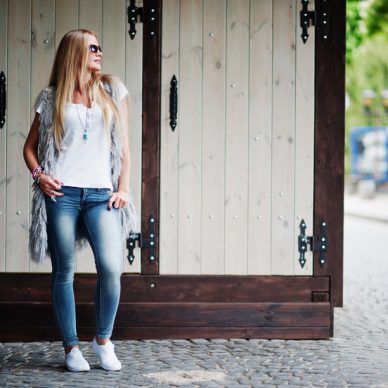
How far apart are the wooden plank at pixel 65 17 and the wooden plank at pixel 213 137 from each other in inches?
32.8

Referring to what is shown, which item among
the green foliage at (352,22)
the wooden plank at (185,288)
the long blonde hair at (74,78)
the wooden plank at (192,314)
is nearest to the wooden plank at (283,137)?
the wooden plank at (185,288)

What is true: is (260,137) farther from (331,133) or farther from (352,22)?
(352,22)

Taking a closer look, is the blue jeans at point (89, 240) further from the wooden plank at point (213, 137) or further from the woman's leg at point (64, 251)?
the wooden plank at point (213, 137)

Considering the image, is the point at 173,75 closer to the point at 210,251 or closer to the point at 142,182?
the point at 142,182

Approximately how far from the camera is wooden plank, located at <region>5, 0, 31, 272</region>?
5.72 meters

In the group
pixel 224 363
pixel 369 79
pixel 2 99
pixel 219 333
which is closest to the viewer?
pixel 224 363

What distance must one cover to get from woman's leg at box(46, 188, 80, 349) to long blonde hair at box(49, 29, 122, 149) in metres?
0.32

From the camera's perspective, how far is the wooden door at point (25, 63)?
18.8 ft

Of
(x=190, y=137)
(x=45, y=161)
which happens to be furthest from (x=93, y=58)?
(x=190, y=137)

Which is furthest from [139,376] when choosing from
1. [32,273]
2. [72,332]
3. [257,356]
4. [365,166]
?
[365,166]

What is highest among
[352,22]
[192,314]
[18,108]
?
[352,22]

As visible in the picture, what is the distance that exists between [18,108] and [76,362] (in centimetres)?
177

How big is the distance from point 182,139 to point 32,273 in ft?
4.24

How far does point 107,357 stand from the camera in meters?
4.86
